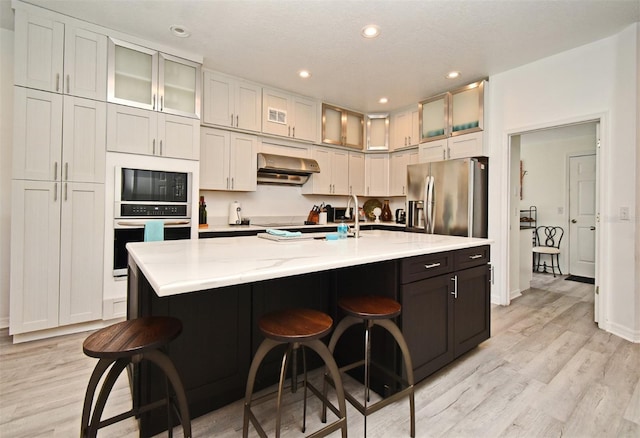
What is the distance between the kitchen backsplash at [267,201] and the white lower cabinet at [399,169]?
0.84 metres

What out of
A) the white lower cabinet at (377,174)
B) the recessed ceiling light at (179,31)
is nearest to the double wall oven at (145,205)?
the recessed ceiling light at (179,31)

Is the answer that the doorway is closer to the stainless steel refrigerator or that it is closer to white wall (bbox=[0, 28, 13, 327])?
the stainless steel refrigerator

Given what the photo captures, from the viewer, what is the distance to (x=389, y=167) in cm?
515

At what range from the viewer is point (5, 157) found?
9.29 ft

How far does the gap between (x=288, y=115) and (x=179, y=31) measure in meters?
1.68

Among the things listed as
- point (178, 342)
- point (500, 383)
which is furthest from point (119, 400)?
point (500, 383)

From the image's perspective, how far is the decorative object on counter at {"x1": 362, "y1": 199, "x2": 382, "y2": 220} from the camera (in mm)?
5340

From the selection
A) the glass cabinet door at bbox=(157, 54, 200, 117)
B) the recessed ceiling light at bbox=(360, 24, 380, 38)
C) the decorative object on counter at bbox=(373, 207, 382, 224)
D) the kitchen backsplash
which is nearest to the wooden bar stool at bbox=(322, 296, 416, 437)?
the recessed ceiling light at bbox=(360, 24, 380, 38)

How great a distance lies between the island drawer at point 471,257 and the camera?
6.80 feet

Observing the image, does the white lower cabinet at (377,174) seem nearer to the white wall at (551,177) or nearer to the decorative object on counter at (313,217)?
the decorative object on counter at (313,217)

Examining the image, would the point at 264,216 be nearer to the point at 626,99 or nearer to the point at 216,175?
the point at 216,175

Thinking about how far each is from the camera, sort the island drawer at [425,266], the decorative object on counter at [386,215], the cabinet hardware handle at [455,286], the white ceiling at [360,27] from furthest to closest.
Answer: the decorative object on counter at [386,215]
the white ceiling at [360,27]
the cabinet hardware handle at [455,286]
the island drawer at [425,266]

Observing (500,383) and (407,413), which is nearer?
(407,413)

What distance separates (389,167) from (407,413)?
406cm
